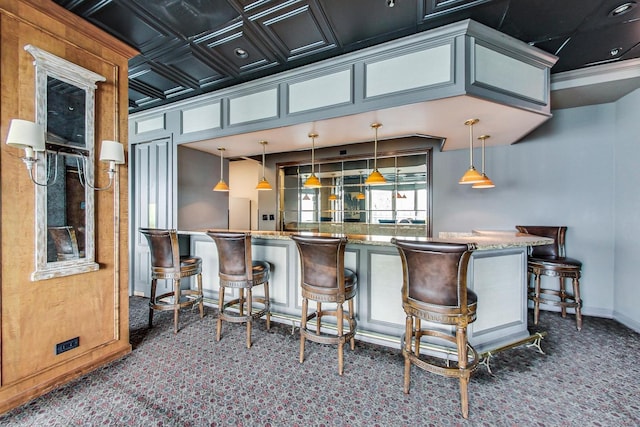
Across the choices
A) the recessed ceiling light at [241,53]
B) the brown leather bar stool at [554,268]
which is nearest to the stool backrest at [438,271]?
the brown leather bar stool at [554,268]

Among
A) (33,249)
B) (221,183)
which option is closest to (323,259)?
(33,249)

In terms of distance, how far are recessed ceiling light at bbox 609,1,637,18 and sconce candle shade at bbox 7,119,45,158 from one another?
4.36m

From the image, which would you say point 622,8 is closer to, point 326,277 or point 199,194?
point 326,277

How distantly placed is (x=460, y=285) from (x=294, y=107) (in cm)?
241

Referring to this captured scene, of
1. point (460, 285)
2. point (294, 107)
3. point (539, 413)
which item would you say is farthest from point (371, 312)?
point (294, 107)

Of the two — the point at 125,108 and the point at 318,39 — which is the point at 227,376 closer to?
the point at 125,108

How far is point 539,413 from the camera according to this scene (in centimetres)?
164

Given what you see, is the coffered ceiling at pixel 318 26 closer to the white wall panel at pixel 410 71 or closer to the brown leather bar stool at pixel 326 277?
the white wall panel at pixel 410 71

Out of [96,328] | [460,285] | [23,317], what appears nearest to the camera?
[460,285]

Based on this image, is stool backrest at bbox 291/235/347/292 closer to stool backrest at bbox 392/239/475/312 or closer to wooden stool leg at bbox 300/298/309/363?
wooden stool leg at bbox 300/298/309/363

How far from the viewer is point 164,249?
9.10ft

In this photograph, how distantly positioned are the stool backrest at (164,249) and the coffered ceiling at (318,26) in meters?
1.92

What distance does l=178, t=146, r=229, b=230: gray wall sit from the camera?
380cm

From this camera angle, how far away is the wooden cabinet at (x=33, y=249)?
1.69 meters
